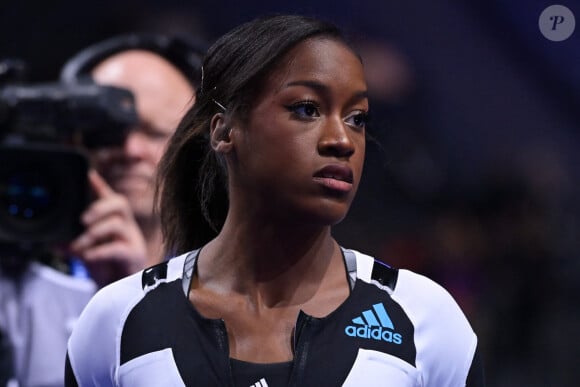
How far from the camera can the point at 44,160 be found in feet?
7.38

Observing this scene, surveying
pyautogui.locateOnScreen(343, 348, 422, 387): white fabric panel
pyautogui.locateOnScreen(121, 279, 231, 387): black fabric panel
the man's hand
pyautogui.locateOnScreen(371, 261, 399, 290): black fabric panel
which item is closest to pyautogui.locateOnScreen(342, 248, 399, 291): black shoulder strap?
pyautogui.locateOnScreen(371, 261, 399, 290): black fabric panel

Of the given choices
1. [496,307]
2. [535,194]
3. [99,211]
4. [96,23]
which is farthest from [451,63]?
[99,211]

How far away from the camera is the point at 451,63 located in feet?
15.4

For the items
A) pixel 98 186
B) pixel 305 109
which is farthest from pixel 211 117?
pixel 98 186

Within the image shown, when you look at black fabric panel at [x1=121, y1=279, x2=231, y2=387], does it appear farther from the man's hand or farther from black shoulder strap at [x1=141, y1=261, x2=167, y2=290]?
the man's hand

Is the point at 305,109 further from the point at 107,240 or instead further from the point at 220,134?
the point at 107,240

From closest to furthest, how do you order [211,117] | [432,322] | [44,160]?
[432,322] < [211,117] < [44,160]

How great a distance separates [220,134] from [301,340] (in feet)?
1.17

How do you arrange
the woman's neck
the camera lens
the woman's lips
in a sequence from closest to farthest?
the woman's lips, the woman's neck, the camera lens

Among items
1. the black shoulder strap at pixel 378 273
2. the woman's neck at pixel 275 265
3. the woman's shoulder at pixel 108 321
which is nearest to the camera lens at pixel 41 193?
the woman's shoulder at pixel 108 321

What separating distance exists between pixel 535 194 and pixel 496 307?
1.86 feet

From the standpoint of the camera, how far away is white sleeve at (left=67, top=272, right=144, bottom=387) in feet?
5.50

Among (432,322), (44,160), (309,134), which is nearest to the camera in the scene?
(309,134)

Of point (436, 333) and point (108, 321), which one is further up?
point (436, 333)
